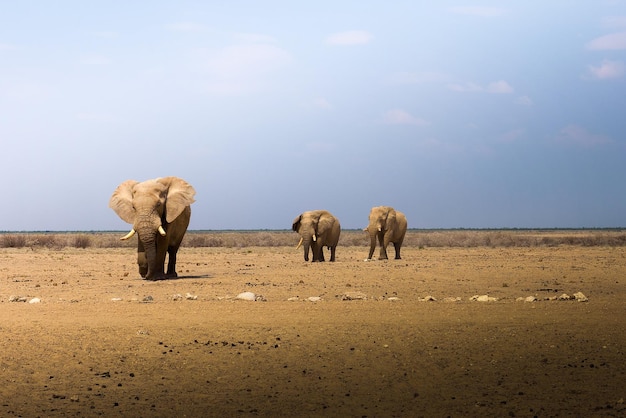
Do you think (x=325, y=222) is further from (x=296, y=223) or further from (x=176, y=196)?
(x=176, y=196)

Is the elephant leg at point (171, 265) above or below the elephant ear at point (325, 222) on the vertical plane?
below

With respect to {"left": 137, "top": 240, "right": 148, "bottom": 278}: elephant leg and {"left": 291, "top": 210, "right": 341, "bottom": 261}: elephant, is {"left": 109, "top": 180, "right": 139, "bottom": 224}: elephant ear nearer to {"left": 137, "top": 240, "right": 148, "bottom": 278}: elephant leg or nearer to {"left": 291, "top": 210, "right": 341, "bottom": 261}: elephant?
{"left": 137, "top": 240, "right": 148, "bottom": 278}: elephant leg

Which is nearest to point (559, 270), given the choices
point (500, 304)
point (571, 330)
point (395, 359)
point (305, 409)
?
point (500, 304)

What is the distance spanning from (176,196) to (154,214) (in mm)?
1165

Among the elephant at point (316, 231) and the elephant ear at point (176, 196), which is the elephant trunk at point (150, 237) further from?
the elephant at point (316, 231)

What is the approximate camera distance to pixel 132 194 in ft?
90.1

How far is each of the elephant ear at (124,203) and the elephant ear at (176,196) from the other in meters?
1.02

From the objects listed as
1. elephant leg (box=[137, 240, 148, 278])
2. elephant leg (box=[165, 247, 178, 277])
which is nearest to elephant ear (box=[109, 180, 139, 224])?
elephant leg (box=[137, 240, 148, 278])

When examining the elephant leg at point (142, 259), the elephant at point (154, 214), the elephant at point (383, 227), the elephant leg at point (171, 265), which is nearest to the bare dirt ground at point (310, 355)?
the elephant at point (154, 214)

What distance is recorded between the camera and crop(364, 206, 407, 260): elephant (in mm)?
41344

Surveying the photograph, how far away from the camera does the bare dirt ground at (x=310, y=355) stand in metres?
10.2

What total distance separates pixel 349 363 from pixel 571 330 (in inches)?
176

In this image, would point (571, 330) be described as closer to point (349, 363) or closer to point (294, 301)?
point (349, 363)

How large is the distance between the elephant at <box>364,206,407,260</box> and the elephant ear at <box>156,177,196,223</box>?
1502cm
